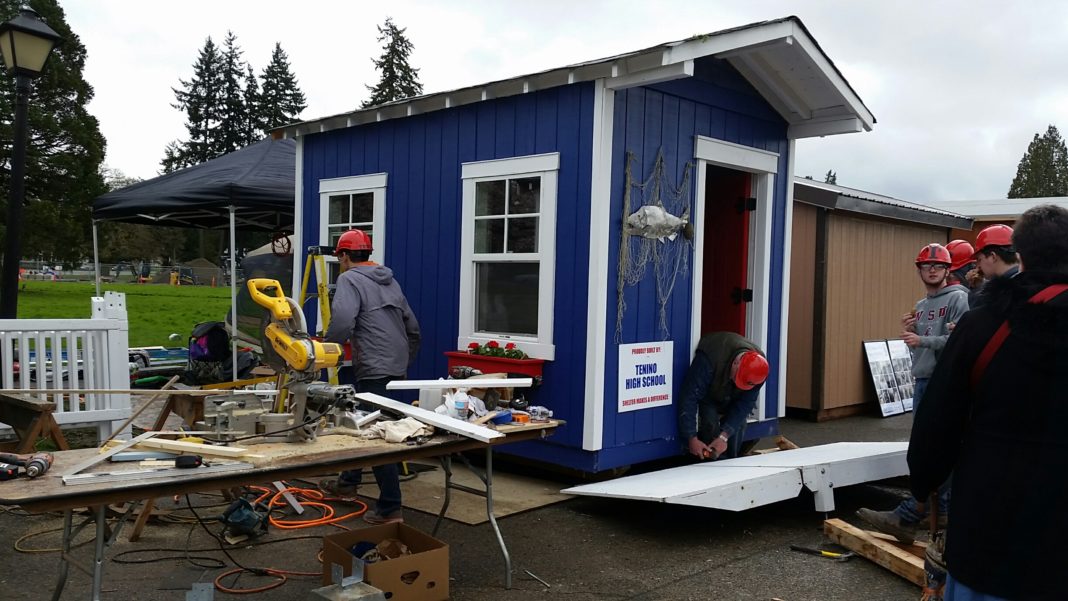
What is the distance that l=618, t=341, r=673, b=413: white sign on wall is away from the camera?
588cm

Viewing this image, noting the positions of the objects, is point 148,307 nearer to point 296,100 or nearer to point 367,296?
point 367,296

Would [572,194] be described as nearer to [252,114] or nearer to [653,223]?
[653,223]

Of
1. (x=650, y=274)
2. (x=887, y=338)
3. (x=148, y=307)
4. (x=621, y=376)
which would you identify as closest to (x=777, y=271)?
(x=650, y=274)

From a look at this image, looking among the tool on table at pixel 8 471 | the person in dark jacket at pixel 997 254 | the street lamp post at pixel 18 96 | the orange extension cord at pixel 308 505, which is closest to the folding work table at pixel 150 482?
the tool on table at pixel 8 471

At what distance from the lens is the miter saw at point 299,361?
368 centimetres

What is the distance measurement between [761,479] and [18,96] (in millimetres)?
6576

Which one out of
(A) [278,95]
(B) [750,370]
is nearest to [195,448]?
(B) [750,370]

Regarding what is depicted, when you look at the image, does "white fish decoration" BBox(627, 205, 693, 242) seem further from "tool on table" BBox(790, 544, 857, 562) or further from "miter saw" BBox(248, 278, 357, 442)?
"miter saw" BBox(248, 278, 357, 442)

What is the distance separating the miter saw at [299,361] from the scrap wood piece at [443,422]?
0.32 metres

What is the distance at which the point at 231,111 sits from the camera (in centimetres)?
4700

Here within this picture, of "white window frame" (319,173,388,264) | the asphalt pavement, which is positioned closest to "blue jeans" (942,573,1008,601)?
the asphalt pavement

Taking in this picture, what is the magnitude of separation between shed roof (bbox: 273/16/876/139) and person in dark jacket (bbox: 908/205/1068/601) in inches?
133

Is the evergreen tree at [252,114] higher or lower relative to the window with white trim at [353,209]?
higher

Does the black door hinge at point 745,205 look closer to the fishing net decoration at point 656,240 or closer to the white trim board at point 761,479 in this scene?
the fishing net decoration at point 656,240
